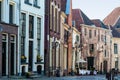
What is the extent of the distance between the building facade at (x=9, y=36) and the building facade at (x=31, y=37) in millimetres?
1063

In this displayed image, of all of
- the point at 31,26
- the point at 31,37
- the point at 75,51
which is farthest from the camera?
the point at 75,51

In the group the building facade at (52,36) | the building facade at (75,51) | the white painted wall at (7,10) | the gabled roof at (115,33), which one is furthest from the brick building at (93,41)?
the white painted wall at (7,10)

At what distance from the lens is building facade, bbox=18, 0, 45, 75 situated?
38.5m

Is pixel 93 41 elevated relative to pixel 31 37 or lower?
elevated

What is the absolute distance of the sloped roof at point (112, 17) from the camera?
11025cm

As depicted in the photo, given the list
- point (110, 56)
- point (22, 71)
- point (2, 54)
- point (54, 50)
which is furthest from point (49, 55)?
point (110, 56)

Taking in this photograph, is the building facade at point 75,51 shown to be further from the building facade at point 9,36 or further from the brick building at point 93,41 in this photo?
the building facade at point 9,36

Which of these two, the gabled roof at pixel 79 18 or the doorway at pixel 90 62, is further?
the doorway at pixel 90 62

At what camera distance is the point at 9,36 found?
115 ft

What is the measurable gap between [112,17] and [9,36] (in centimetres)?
7906

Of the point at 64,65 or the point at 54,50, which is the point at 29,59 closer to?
the point at 54,50

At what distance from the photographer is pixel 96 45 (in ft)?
290

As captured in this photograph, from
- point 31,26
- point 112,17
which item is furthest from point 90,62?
point 31,26

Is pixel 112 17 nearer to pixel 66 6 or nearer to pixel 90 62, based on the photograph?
pixel 90 62
